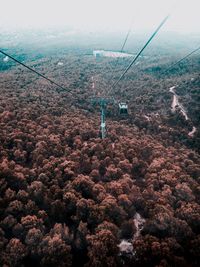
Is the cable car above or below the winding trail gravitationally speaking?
Result: above

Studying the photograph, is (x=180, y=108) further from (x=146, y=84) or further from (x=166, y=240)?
(x=166, y=240)

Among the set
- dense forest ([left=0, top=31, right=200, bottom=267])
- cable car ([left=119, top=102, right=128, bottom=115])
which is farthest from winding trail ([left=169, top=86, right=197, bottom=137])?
cable car ([left=119, top=102, right=128, bottom=115])

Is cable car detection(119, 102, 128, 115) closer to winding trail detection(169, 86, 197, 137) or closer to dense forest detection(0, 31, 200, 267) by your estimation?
dense forest detection(0, 31, 200, 267)

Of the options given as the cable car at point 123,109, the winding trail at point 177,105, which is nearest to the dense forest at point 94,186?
the winding trail at point 177,105

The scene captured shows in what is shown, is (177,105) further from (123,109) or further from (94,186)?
(94,186)

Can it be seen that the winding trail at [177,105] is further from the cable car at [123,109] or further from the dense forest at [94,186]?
the cable car at [123,109]

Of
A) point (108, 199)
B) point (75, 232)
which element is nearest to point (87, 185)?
point (108, 199)

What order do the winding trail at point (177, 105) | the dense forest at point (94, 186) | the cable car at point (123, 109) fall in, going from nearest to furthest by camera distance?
the dense forest at point (94, 186) → the cable car at point (123, 109) → the winding trail at point (177, 105)

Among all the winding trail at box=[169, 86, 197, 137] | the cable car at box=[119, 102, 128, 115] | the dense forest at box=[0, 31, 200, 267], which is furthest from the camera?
the winding trail at box=[169, 86, 197, 137]
